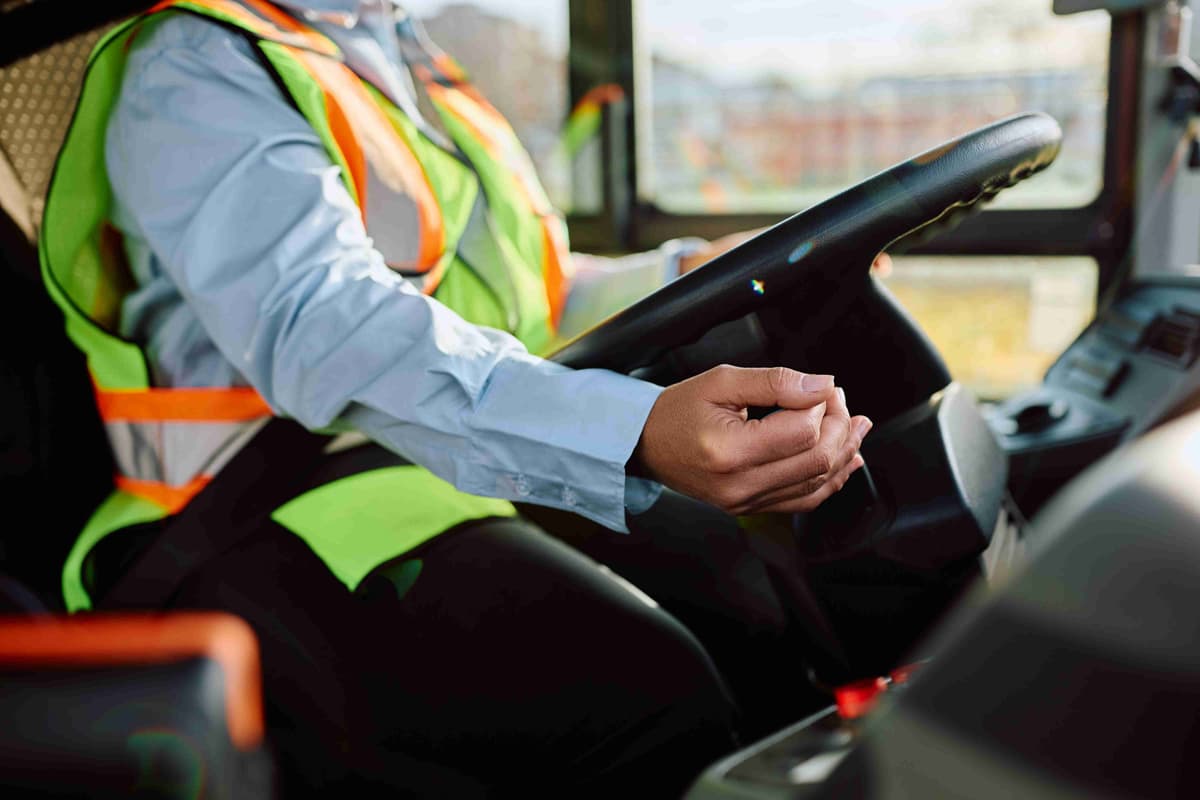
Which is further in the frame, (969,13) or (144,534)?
(969,13)

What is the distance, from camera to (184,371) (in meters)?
0.94

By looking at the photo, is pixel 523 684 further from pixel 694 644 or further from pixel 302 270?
pixel 302 270

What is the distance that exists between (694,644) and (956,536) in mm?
267

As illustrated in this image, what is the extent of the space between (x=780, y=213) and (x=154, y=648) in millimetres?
1646

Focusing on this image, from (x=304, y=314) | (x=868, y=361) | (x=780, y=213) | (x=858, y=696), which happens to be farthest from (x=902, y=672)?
(x=780, y=213)

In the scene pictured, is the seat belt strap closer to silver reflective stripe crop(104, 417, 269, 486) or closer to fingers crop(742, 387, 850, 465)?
silver reflective stripe crop(104, 417, 269, 486)

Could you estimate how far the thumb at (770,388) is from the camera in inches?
25.4

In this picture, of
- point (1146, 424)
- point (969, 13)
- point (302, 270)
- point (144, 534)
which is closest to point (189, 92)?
point (302, 270)

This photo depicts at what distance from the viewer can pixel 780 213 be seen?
193cm

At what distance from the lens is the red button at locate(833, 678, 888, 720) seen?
0.87 metres

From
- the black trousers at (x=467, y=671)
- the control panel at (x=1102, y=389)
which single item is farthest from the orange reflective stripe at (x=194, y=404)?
the control panel at (x=1102, y=389)

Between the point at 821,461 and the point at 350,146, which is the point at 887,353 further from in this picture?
the point at 350,146

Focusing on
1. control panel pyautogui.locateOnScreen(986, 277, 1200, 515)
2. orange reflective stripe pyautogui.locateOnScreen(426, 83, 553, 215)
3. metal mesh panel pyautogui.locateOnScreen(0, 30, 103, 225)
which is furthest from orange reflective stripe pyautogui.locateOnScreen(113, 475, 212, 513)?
control panel pyautogui.locateOnScreen(986, 277, 1200, 515)

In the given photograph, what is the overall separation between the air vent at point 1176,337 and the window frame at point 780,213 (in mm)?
340
